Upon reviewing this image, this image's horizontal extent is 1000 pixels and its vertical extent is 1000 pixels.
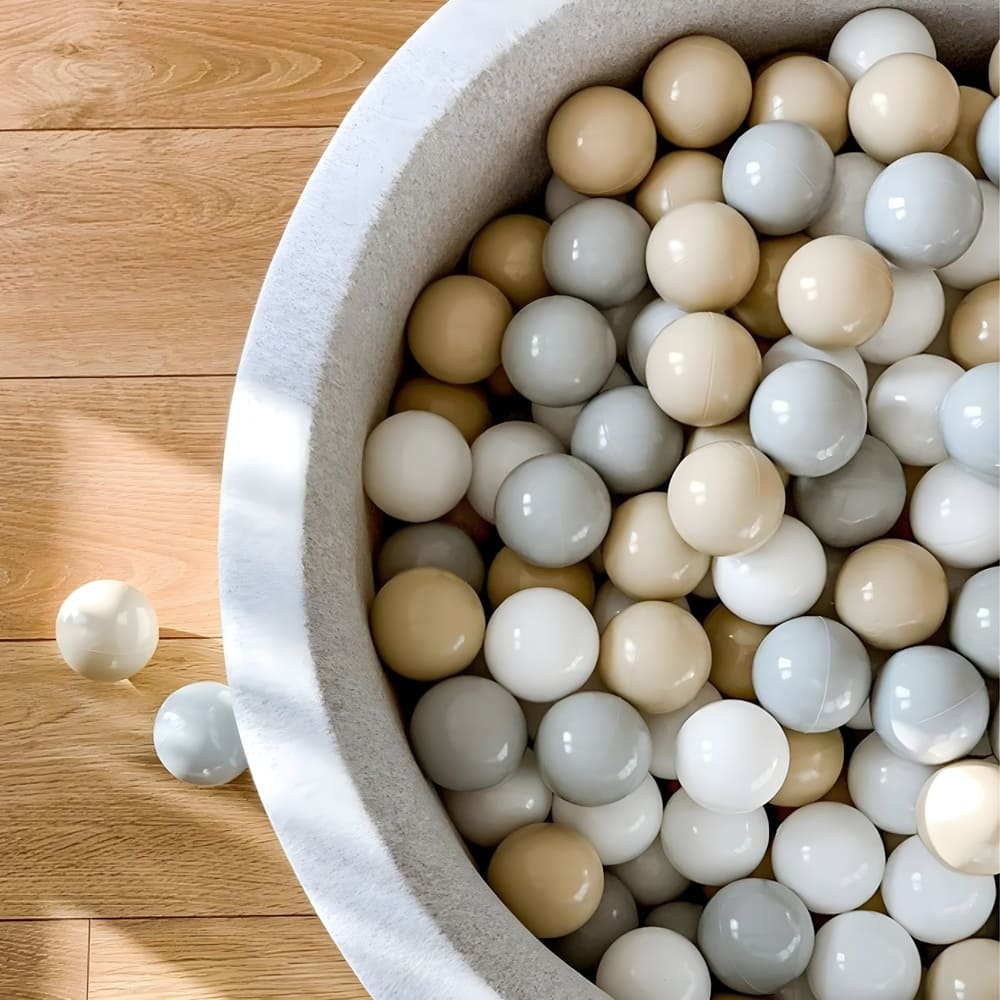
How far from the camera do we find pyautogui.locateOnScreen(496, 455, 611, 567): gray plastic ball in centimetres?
83

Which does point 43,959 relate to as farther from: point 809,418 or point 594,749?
point 809,418

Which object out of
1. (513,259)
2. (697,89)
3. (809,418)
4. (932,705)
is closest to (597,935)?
(932,705)

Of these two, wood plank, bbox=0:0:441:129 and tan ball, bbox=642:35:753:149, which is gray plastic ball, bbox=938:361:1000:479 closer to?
tan ball, bbox=642:35:753:149

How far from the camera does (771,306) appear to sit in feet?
2.96

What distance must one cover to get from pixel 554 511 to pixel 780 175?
28cm

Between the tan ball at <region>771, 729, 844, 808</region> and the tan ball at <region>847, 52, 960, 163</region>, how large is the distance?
1.37ft

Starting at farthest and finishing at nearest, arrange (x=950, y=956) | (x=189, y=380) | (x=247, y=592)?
(x=189, y=380), (x=950, y=956), (x=247, y=592)

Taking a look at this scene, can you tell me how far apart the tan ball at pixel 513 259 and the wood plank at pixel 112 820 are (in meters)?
0.41

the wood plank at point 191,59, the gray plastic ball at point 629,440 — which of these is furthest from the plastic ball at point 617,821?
the wood plank at point 191,59

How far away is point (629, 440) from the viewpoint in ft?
2.81

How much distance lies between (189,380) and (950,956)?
2.47ft

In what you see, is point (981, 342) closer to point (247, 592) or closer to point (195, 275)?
point (247, 592)

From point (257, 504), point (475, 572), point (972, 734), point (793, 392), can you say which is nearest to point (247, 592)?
point (257, 504)

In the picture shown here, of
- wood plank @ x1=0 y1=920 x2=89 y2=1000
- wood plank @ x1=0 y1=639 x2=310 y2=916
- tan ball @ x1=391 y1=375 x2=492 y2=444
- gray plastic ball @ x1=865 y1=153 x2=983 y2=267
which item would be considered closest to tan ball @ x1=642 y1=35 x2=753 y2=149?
gray plastic ball @ x1=865 y1=153 x2=983 y2=267
